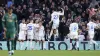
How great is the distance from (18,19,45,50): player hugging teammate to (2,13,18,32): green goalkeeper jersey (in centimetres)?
595

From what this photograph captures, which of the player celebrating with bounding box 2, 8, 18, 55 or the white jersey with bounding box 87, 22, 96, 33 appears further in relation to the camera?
the white jersey with bounding box 87, 22, 96, 33

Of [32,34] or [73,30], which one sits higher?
[73,30]

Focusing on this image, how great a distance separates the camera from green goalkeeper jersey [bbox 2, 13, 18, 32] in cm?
1795

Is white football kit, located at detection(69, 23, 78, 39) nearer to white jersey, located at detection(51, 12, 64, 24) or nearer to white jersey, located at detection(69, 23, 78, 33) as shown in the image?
white jersey, located at detection(69, 23, 78, 33)

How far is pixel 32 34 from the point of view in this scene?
24.5 metres

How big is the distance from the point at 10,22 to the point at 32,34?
6424mm

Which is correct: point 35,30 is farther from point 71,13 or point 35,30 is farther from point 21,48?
point 71,13

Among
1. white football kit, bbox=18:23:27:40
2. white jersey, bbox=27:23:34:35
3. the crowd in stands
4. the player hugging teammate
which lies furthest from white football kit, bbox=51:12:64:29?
white football kit, bbox=18:23:27:40

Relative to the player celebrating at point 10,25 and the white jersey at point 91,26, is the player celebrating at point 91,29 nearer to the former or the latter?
the white jersey at point 91,26

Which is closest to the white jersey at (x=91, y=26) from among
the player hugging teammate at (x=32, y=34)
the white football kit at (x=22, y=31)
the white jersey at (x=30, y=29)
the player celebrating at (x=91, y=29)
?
the player celebrating at (x=91, y=29)

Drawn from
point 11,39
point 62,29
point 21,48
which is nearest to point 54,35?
point 62,29

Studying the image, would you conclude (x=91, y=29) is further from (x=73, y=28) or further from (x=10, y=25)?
(x=10, y=25)

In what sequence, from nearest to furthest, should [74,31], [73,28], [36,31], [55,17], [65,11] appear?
[74,31] → [73,28] → [36,31] → [55,17] → [65,11]

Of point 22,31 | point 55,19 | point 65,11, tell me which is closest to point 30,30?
point 22,31
